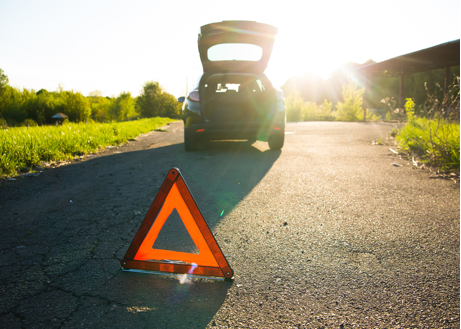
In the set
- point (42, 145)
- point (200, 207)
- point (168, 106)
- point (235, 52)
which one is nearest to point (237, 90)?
point (235, 52)

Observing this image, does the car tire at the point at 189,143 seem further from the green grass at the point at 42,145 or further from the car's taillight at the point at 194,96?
the green grass at the point at 42,145

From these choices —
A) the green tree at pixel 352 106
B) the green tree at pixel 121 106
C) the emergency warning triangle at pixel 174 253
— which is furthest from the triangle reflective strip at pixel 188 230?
the green tree at pixel 121 106

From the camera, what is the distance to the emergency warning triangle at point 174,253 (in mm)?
1688

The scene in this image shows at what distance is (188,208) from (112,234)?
951mm

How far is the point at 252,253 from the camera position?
80.9 inches

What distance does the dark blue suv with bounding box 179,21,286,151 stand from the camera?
18.1 ft

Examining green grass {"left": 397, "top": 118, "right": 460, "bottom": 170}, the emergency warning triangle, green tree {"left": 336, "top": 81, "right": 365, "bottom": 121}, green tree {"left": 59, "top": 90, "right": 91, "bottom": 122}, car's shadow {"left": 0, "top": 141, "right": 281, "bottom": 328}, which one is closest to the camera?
car's shadow {"left": 0, "top": 141, "right": 281, "bottom": 328}

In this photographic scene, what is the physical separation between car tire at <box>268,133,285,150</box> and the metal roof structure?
9672mm

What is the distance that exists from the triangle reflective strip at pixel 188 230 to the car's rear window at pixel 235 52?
5171mm

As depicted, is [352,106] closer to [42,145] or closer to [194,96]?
[194,96]

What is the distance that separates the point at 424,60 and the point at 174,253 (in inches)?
689

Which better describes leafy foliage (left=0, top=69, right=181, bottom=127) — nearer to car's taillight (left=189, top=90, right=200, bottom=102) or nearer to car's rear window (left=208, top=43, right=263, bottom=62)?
car's taillight (left=189, top=90, right=200, bottom=102)

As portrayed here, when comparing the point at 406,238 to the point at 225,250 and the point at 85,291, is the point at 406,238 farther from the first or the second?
the point at 85,291

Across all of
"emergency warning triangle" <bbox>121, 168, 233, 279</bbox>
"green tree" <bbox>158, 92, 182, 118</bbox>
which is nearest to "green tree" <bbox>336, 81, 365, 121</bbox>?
"emergency warning triangle" <bbox>121, 168, 233, 279</bbox>
